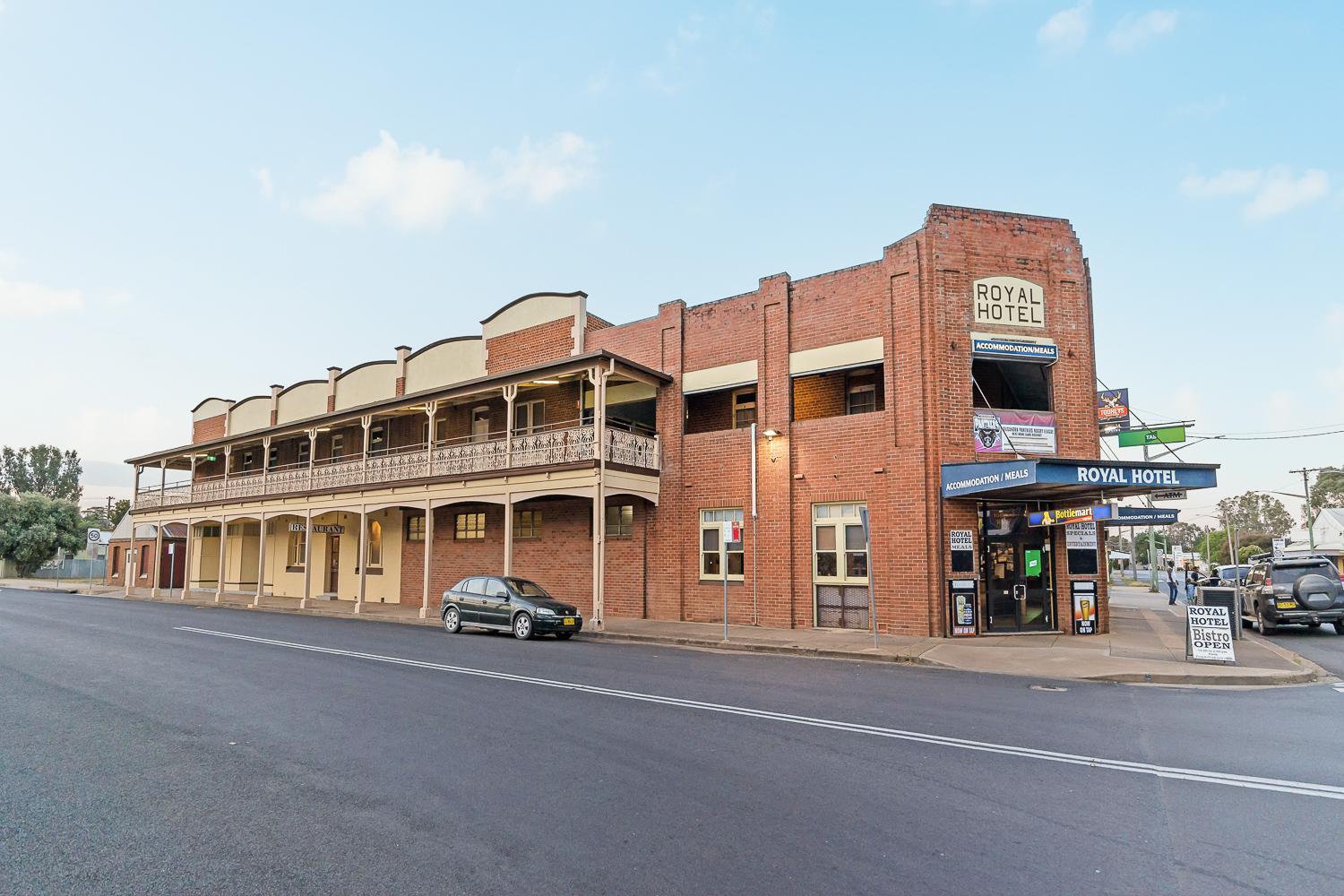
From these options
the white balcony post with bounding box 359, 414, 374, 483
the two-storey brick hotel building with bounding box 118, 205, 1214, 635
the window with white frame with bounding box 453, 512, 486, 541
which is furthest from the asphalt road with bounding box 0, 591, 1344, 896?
the white balcony post with bounding box 359, 414, 374, 483

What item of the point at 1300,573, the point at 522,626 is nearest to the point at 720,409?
the point at 522,626

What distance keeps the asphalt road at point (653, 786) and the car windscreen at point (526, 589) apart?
682cm

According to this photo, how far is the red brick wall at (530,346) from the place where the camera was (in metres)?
23.9

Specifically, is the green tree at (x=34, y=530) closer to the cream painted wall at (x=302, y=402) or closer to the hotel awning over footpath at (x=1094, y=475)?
the cream painted wall at (x=302, y=402)

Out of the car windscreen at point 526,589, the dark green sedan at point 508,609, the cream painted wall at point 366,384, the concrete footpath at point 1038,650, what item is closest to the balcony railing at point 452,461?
the cream painted wall at point 366,384

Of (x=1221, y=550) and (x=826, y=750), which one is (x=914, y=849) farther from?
(x=1221, y=550)

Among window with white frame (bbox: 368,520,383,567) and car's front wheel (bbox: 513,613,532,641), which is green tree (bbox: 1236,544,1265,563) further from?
car's front wheel (bbox: 513,613,532,641)

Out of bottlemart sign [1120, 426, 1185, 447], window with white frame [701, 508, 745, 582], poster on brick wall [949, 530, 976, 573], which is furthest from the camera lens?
bottlemart sign [1120, 426, 1185, 447]

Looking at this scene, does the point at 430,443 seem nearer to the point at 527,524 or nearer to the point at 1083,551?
the point at 527,524

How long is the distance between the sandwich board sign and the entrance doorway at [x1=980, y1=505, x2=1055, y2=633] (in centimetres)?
419

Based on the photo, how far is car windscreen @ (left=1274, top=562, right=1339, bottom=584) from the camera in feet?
62.3

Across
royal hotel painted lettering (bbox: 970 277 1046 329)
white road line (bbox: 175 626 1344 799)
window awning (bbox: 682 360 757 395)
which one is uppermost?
royal hotel painted lettering (bbox: 970 277 1046 329)

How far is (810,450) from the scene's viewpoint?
19.1m

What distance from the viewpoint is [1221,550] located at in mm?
89750
